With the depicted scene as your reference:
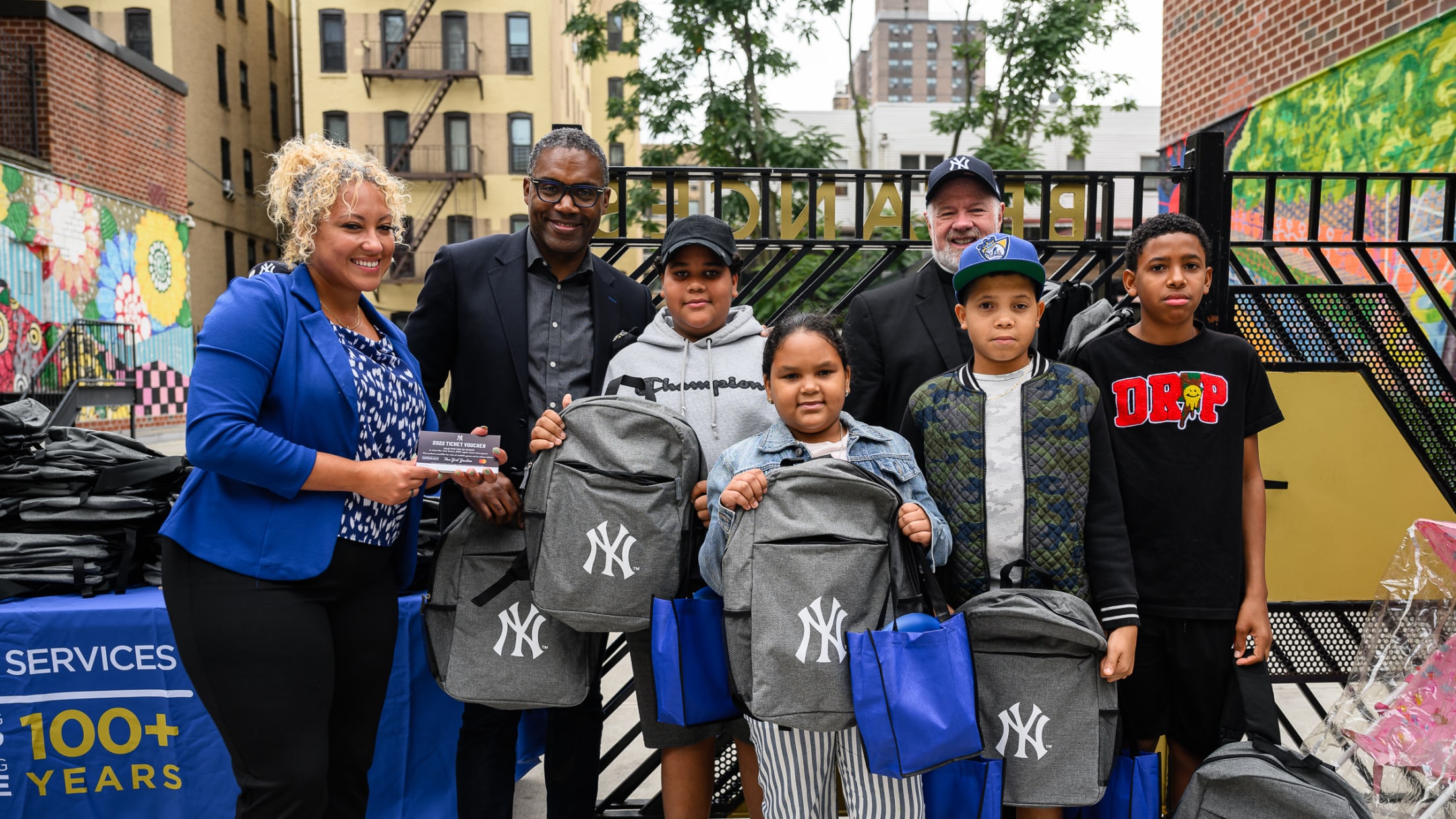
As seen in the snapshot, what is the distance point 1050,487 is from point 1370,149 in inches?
218

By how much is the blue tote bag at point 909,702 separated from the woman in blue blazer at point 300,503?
1.08 metres

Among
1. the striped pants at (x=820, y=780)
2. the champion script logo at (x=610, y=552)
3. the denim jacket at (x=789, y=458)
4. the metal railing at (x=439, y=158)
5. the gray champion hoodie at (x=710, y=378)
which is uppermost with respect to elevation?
the metal railing at (x=439, y=158)

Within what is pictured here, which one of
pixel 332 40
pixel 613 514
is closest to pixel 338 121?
pixel 332 40

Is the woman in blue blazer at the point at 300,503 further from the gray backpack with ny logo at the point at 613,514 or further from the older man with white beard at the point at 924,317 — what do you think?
the older man with white beard at the point at 924,317

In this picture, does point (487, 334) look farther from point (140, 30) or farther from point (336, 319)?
point (140, 30)

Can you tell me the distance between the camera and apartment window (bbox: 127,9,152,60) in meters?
24.2

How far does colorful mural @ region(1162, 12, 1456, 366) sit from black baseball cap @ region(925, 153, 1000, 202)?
300 cm

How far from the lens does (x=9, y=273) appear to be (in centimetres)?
1319

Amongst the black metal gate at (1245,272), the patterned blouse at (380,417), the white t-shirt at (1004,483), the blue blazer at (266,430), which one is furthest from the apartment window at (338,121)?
the white t-shirt at (1004,483)

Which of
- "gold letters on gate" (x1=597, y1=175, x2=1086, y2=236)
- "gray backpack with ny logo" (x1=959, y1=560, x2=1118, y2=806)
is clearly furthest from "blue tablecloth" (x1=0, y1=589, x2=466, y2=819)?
"gray backpack with ny logo" (x1=959, y1=560, x2=1118, y2=806)

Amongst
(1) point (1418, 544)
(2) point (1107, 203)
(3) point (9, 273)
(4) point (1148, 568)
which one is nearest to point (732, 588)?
(4) point (1148, 568)

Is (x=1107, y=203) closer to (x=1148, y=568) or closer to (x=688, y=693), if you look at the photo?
(x=1148, y=568)

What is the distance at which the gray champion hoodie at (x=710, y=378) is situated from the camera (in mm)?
2580

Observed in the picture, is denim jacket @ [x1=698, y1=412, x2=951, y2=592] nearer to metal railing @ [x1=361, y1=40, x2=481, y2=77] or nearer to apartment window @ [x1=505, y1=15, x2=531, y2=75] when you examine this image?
metal railing @ [x1=361, y1=40, x2=481, y2=77]
